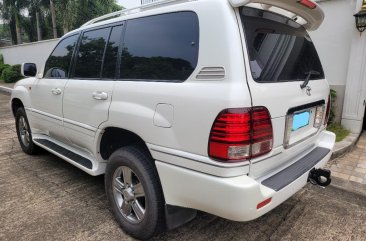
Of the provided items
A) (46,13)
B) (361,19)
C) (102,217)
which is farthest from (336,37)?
(46,13)

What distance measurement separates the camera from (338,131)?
549 cm

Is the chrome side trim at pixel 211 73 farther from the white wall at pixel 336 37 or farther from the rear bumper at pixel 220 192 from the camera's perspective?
the white wall at pixel 336 37

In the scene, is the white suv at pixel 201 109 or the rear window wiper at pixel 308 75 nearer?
the white suv at pixel 201 109

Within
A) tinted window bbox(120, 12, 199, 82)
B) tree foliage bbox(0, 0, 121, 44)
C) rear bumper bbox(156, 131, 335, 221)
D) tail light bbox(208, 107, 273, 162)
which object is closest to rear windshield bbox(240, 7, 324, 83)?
tail light bbox(208, 107, 273, 162)

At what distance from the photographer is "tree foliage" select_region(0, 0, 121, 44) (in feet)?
63.0

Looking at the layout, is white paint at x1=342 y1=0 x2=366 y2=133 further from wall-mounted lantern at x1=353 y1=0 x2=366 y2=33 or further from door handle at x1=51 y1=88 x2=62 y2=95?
door handle at x1=51 y1=88 x2=62 y2=95

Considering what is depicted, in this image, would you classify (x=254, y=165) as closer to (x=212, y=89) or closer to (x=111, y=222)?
(x=212, y=89)

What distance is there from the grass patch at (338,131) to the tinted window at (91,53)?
13.2 ft

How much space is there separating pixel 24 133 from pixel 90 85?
8.26ft

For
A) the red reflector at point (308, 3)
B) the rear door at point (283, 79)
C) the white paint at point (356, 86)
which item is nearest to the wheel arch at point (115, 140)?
the rear door at point (283, 79)

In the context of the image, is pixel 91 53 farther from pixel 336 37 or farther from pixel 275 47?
pixel 336 37

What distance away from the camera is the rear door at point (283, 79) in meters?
2.13

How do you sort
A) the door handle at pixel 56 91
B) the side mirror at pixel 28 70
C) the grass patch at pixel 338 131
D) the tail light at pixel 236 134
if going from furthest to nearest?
1. the grass patch at pixel 338 131
2. the side mirror at pixel 28 70
3. the door handle at pixel 56 91
4. the tail light at pixel 236 134

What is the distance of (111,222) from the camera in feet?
9.74
